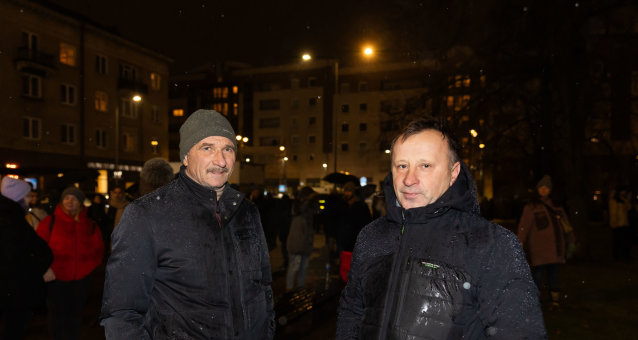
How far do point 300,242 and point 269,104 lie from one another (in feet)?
199

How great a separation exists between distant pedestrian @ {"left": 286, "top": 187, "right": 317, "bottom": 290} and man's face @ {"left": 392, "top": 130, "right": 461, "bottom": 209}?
6742 millimetres

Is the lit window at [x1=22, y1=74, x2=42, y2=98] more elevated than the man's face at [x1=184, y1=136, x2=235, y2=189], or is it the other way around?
the lit window at [x1=22, y1=74, x2=42, y2=98]

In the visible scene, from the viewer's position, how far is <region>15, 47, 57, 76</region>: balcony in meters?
31.7

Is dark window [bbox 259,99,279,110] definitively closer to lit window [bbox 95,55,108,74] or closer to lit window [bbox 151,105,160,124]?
lit window [bbox 151,105,160,124]

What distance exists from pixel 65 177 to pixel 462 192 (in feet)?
41.4

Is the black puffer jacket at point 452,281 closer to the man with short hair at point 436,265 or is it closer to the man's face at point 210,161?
the man with short hair at point 436,265

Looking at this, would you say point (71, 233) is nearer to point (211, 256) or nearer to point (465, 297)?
point (211, 256)

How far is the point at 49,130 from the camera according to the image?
34.0m

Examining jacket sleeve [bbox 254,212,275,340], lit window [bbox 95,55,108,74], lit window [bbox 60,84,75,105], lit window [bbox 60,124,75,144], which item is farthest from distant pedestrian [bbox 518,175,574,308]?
lit window [bbox 95,55,108,74]

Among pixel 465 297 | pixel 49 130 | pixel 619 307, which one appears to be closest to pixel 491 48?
pixel 619 307

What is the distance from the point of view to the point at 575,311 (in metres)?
7.92

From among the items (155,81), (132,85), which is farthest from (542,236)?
(155,81)

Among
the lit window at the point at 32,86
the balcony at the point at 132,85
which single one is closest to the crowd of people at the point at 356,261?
the lit window at the point at 32,86

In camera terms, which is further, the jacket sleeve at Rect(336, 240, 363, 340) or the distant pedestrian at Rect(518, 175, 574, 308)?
the distant pedestrian at Rect(518, 175, 574, 308)
